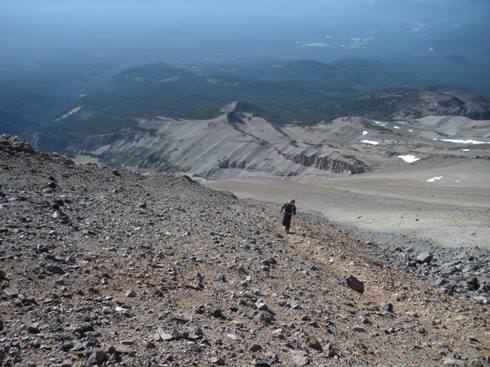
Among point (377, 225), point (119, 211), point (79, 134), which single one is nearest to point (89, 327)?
point (119, 211)

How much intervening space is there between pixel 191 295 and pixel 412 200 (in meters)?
29.2

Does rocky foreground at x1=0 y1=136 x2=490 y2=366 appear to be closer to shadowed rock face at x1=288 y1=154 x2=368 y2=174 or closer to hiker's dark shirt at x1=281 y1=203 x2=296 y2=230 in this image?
hiker's dark shirt at x1=281 y1=203 x2=296 y2=230

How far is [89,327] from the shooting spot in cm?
901

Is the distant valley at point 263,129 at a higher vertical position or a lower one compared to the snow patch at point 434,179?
lower

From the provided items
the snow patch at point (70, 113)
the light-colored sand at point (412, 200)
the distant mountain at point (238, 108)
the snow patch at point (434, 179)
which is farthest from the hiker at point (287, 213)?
the snow patch at point (70, 113)

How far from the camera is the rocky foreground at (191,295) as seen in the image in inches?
353

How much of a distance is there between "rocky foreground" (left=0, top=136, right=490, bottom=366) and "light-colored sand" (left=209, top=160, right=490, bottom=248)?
7378 mm

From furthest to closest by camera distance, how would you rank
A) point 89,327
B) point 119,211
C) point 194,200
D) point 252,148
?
point 252,148
point 194,200
point 119,211
point 89,327

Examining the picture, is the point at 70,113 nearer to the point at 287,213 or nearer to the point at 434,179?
the point at 434,179

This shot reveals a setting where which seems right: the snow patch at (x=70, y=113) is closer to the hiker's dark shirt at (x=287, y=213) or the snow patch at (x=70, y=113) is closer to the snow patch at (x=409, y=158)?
the snow patch at (x=409, y=158)

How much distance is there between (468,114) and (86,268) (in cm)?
14654

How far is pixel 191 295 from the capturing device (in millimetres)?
11391

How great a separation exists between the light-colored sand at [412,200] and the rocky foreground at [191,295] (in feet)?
24.2

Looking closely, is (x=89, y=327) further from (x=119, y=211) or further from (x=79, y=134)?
(x=79, y=134)
